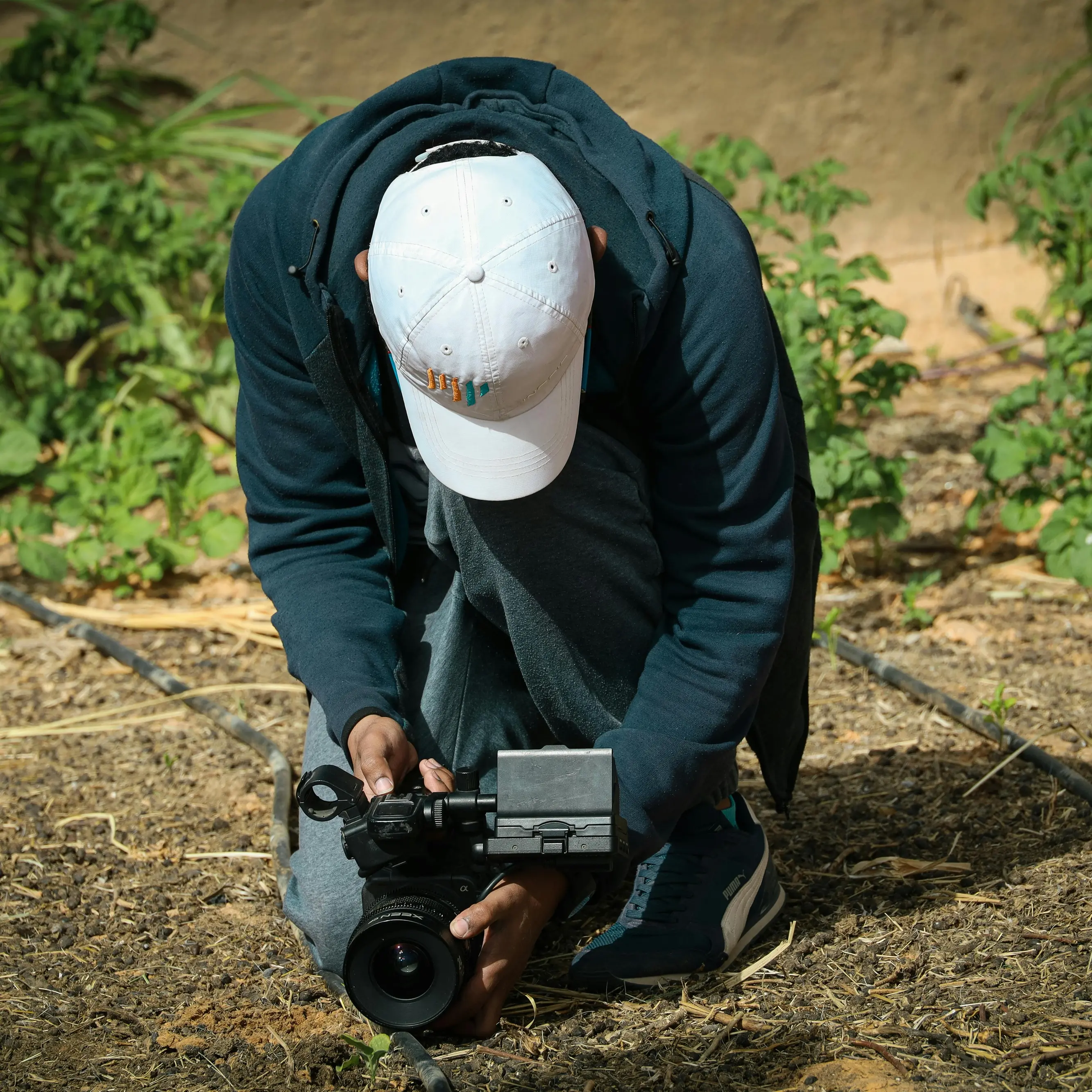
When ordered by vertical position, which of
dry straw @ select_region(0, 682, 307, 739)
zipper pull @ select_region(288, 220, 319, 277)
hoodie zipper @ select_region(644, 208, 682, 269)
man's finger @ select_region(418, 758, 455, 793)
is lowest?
dry straw @ select_region(0, 682, 307, 739)

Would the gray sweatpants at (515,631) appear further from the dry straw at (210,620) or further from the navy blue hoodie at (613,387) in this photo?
the dry straw at (210,620)

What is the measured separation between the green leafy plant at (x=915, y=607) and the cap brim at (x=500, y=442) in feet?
4.56

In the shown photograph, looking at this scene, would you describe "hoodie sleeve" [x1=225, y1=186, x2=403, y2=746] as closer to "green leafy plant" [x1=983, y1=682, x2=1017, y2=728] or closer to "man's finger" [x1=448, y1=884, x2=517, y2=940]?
"man's finger" [x1=448, y1=884, x2=517, y2=940]

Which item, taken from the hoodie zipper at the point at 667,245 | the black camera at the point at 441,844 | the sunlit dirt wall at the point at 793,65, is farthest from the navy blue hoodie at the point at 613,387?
the sunlit dirt wall at the point at 793,65

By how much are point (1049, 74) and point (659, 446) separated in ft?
12.8

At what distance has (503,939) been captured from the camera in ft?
4.99

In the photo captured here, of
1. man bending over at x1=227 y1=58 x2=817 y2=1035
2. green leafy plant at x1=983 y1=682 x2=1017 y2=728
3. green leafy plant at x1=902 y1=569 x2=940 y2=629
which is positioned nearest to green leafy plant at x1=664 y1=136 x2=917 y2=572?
green leafy plant at x1=902 y1=569 x2=940 y2=629

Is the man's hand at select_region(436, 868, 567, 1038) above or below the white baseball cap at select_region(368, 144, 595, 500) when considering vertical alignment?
below

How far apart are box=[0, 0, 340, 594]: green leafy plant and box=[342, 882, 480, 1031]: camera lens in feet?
5.28

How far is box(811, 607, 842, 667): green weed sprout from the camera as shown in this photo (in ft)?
8.15

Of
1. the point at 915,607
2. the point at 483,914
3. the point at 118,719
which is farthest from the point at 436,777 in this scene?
the point at 915,607

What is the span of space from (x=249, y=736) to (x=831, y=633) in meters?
1.14

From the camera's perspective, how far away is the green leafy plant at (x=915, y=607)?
2650 mm

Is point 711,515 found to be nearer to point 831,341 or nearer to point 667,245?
point 667,245
